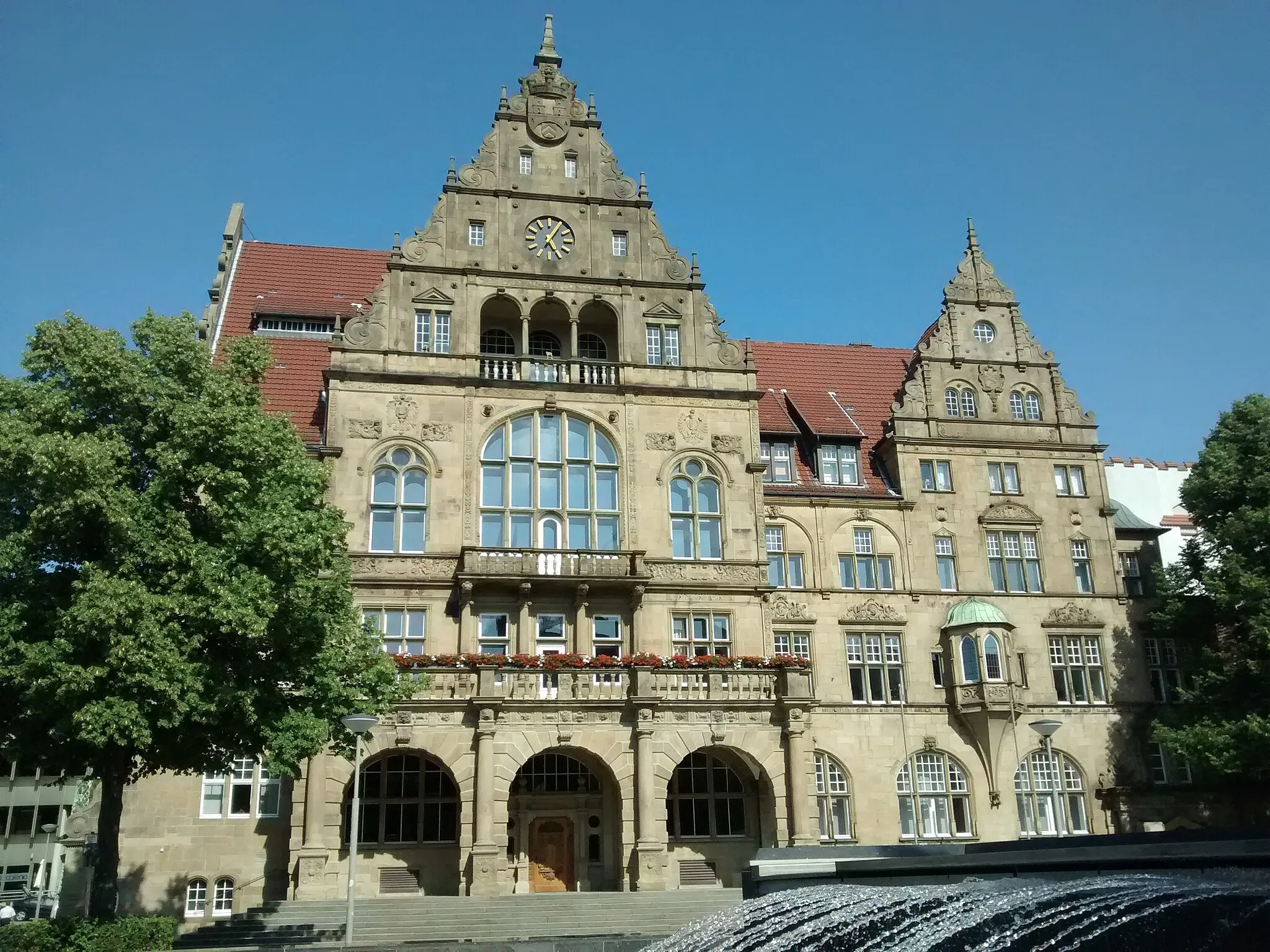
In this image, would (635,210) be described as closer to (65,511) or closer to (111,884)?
(65,511)

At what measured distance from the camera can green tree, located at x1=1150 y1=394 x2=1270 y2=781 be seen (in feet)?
116

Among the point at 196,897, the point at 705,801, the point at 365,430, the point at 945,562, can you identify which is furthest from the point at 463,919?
the point at 945,562

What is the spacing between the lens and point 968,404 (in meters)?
42.4

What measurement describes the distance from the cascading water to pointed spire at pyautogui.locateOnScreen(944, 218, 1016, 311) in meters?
29.4

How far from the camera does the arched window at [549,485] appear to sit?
115 feet

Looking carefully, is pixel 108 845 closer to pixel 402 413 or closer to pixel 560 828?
pixel 560 828

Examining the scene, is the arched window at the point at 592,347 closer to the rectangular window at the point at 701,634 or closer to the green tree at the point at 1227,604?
the rectangular window at the point at 701,634

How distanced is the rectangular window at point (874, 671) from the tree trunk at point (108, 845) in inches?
875

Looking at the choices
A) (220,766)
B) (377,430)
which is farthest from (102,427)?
(377,430)

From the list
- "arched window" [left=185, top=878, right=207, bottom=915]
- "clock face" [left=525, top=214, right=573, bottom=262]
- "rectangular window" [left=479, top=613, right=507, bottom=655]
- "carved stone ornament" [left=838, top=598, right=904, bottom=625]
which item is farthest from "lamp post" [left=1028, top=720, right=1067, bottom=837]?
"arched window" [left=185, top=878, right=207, bottom=915]

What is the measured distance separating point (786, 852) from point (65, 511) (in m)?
14.5

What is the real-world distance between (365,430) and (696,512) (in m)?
9.94

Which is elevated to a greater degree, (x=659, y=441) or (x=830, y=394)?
(x=830, y=394)

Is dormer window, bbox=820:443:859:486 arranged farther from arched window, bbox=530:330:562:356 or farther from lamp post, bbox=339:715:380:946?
lamp post, bbox=339:715:380:946
